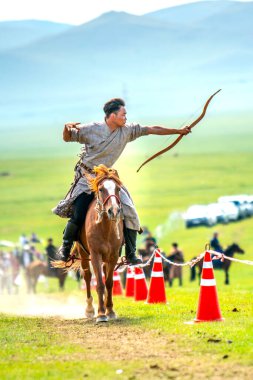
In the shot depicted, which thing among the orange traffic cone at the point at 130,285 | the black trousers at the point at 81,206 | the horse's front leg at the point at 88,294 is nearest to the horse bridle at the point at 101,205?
the black trousers at the point at 81,206

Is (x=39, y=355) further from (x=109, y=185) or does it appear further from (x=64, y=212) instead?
(x=64, y=212)

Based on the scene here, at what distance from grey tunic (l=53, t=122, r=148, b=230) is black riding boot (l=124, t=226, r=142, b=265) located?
0.49 ft

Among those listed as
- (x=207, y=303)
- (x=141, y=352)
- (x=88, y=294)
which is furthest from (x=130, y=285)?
(x=141, y=352)

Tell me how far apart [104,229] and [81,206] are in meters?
0.72

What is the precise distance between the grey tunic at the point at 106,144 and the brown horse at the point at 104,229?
0.75 ft

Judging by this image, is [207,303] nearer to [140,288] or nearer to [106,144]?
[106,144]

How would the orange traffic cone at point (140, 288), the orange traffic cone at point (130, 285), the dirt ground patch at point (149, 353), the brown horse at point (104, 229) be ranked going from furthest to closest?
the orange traffic cone at point (130, 285) → the orange traffic cone at point (140, 288) → the brown horse at point (104, 229) → the dirt ground patch at point (149, 353)

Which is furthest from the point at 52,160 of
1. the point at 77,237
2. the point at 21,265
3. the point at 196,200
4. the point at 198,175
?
the point at 77,237

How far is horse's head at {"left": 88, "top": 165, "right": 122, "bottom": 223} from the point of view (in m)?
14.9

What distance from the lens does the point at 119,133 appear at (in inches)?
623

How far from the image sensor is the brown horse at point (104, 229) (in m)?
15.1

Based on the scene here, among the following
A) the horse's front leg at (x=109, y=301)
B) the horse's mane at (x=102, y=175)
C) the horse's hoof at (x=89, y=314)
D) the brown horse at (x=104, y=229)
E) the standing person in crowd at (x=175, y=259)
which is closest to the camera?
the brown horse at (x=104, y=229)

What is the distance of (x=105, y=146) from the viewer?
15789mm

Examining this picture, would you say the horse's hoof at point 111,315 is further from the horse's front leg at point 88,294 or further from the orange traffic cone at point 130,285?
the orange traffic cone at point 130,285
